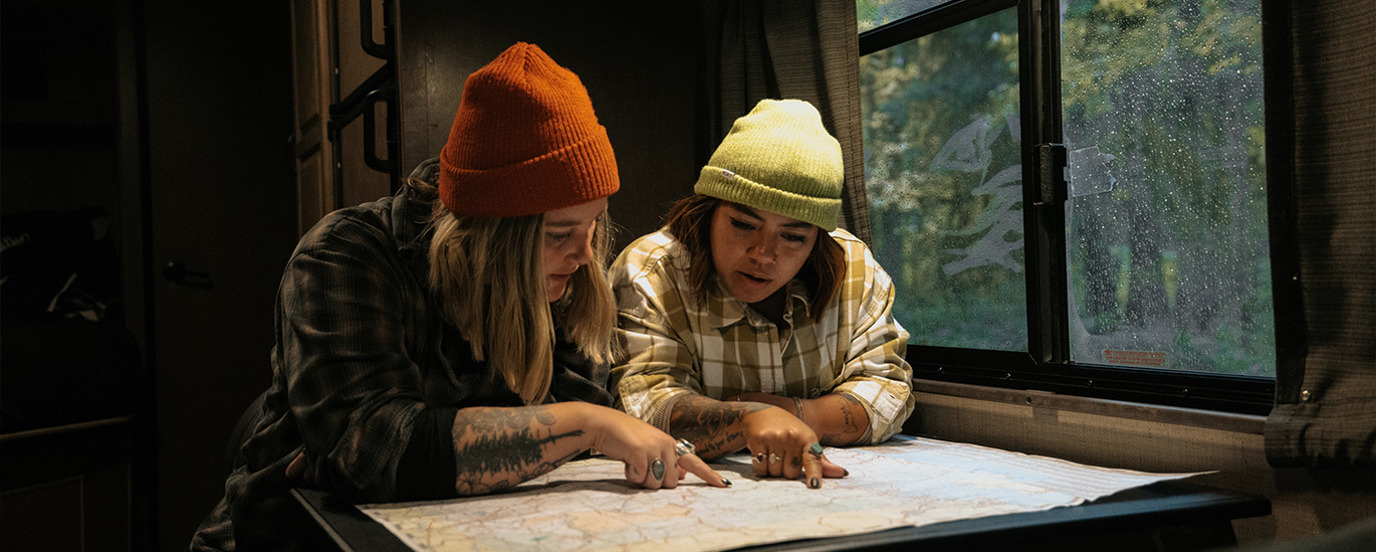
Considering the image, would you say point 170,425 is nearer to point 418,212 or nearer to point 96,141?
point 96,141

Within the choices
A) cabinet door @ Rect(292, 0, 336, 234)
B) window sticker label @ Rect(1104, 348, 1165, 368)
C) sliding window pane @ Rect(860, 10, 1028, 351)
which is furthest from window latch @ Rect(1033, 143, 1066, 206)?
cabinet door @ Rect(292, 0, 336, 234)

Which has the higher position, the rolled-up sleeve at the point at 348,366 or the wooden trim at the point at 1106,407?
the rolled-up sleeve at the point at 348,366

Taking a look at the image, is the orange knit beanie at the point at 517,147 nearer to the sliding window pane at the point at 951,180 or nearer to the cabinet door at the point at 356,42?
the cabinet door at the point at 356,42

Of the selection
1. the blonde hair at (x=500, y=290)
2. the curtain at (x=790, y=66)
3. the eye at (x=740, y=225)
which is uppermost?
the curtain at (x=790, y=66)

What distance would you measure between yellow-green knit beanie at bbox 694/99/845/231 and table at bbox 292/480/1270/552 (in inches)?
27.5

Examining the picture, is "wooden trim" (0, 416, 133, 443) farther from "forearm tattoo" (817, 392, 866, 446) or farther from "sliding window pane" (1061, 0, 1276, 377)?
"sliding window pane" (1061, 0, 1276, 377)

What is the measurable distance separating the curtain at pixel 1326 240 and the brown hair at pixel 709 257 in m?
0.71

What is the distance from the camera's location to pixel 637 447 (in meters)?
1.20

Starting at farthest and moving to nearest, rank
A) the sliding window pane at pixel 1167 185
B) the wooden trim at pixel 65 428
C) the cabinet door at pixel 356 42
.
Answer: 1. the wooden trim at pixel 65 428
2. the cabinet door at pixel 356 42
3. the sliding window pane at pixel 1167 185

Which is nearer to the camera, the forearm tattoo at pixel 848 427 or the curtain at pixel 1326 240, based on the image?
the curtain at pixel 1326 240

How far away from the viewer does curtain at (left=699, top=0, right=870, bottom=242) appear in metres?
2.15

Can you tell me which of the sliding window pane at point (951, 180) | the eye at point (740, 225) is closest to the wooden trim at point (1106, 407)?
the sliding window pane at point (951, 180)

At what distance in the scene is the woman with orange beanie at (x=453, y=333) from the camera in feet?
3.79

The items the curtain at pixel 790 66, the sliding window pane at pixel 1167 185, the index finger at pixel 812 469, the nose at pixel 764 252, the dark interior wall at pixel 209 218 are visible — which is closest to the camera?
the index finger at pixel 812 469
